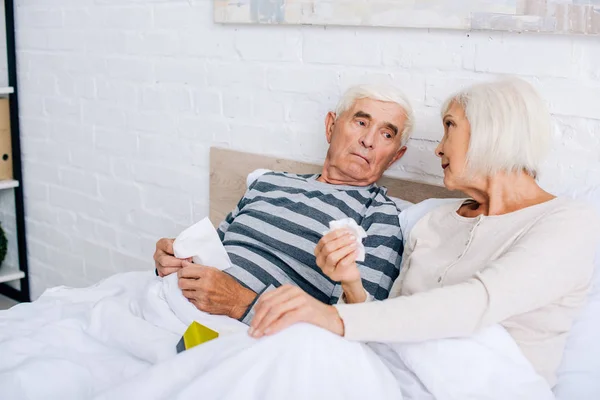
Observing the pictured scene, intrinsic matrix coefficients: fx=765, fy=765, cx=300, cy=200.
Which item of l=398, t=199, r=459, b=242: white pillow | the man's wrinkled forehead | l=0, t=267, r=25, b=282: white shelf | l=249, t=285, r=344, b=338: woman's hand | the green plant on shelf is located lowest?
l=0, t=267, r=25, b=282: white shelf

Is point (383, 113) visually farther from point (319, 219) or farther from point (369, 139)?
point (319, 219)

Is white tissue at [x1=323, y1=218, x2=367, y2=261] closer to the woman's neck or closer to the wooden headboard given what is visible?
the woman's neck

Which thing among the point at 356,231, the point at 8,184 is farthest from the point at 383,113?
the point at 8,184

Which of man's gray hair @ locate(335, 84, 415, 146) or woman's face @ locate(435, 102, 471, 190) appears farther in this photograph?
man's gray hair @ locate(335, 84, 415, 146)

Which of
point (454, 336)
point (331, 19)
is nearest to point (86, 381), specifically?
point (454, 336)

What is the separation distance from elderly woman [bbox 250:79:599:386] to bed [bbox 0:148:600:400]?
0.07 metres

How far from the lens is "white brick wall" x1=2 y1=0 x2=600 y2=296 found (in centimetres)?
168

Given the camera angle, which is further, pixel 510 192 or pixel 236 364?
pixel 510 192

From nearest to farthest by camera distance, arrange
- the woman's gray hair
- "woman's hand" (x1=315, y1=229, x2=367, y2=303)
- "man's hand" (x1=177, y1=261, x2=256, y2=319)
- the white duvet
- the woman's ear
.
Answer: the white duvet, "woman's hand" (x1=315, y1=229, x2=367, y2=303), the woman's gray hair, "man's hand" (x1=177, y1=261, x2=256, y2=319), the woman's ear

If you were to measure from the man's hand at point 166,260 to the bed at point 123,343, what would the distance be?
0.04 m

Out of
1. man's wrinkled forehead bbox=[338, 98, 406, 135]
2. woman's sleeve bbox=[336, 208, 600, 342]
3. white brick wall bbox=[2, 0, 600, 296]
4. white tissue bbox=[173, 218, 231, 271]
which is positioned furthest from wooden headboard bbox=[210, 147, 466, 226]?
woman's sleeve bbox=[336, 208, 600, 342]

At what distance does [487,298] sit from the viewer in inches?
50.5

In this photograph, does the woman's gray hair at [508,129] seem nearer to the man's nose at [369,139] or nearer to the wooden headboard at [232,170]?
the man's nose at [369,139]

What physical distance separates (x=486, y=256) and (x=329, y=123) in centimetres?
67
